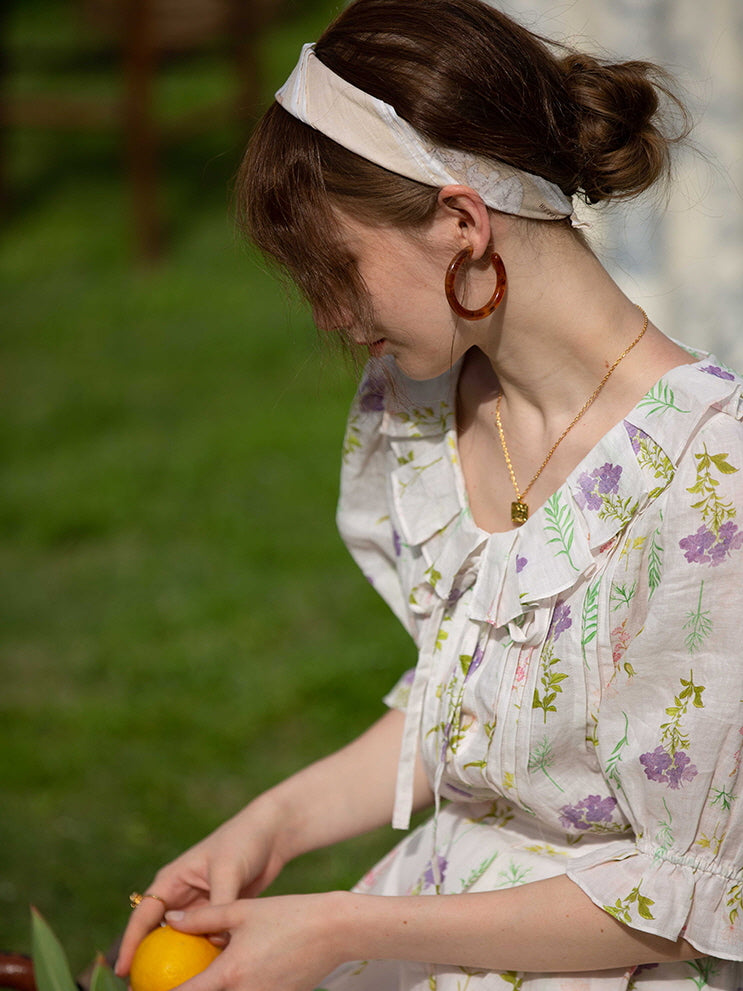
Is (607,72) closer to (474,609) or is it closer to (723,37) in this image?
(474,609)

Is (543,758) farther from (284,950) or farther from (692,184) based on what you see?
(692,184)

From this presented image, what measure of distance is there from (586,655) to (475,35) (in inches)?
24.5

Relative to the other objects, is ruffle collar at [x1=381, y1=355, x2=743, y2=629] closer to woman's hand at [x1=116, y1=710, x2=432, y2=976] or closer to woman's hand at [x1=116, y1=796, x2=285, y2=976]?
woman's hand at [x1=116, y1=710, x2=432, y2=976]

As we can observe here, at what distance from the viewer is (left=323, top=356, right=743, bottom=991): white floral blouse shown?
1.09 metres

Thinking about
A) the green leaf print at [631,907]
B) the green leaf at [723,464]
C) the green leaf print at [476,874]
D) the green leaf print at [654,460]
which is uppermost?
the green leaf at [723,464]

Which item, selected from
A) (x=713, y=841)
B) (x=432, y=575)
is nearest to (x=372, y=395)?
(x=432, y=575)

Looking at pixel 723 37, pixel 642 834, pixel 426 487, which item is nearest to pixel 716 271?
pixel 723 37

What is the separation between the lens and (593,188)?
1.23m

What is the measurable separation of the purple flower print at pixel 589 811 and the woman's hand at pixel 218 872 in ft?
1.27

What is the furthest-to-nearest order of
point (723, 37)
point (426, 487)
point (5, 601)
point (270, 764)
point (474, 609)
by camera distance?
point (5, 601) < point (270, 764) < point (723, 37) < point (426, 487) < point (474, 609)

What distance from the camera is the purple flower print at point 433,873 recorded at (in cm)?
137

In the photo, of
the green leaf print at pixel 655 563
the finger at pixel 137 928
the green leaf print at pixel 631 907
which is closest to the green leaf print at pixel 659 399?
the green leaf print at pixel 655 563

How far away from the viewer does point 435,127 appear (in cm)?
113

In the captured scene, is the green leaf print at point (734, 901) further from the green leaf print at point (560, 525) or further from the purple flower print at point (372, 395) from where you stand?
the purple flower print at point (372, 395)
